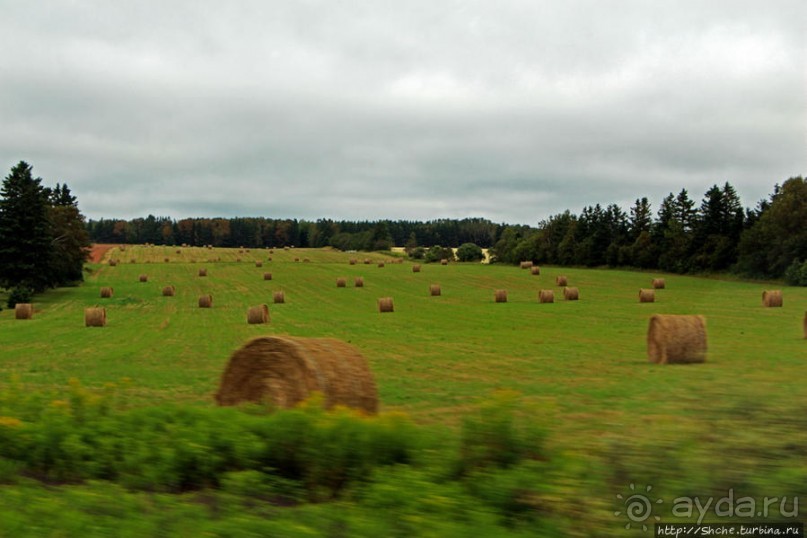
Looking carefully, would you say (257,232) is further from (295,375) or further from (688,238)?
(295,375)

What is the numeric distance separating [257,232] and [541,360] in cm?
16965

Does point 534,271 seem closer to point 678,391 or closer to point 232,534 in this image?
point 678,391

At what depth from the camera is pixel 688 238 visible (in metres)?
79.5

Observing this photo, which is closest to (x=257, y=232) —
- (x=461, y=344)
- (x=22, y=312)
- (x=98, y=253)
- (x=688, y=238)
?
(x=98, y=253)

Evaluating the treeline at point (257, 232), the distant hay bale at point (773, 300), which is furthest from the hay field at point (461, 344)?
the treeline at point (257, 232)

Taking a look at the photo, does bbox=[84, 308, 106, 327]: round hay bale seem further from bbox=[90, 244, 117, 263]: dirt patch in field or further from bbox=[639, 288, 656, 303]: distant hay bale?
bbox=[90, 244, 117, 263]: dirt patch in field

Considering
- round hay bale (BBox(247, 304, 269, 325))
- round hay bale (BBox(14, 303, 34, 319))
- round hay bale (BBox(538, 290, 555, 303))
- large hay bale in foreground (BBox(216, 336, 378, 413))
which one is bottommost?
round hay bale (BBox(14, 303, 34, 319))

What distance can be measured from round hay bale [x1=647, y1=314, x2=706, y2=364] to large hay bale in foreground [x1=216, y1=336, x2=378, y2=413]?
980 cm

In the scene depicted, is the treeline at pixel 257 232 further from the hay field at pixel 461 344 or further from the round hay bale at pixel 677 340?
the round hay bale at pixel 677 340

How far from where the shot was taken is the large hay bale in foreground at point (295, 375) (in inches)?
399

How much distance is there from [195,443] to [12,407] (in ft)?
12.1

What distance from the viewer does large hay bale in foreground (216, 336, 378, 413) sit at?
10.1 metres

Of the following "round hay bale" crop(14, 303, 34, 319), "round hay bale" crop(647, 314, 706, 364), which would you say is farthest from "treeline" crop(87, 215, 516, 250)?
"round hay bale" crop(647, 314, 706, 364)

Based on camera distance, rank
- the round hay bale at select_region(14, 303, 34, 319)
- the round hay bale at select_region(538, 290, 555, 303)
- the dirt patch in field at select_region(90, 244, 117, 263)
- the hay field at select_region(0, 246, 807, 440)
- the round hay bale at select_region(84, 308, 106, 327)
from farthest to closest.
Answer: the dirt patch in field at select_region(90, 244, 117, 263) < the round hay bale at select_region(538, 290, 555, 303) < the round hay bale at select_region(14, 303, 34, 319) < the round hay bale at select_region(84, 308, 106, 327) < the hay field at select_region(0, 246, 807, 440)
